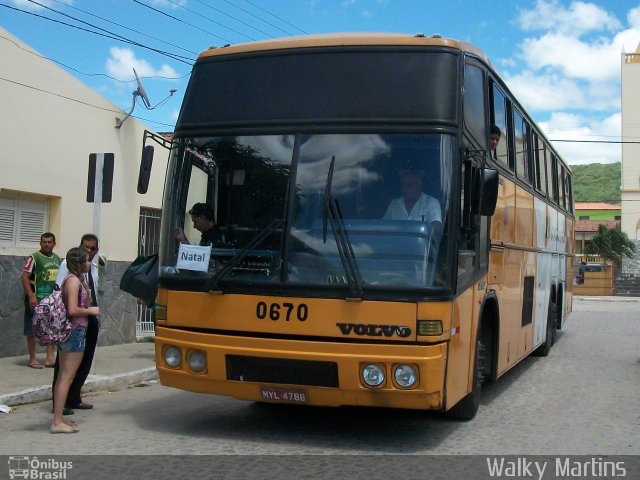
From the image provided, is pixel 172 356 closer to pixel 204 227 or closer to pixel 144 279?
pixel 204 227

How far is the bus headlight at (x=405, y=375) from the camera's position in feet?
19.2

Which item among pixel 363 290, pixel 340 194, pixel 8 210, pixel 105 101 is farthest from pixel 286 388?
pixel 105 101

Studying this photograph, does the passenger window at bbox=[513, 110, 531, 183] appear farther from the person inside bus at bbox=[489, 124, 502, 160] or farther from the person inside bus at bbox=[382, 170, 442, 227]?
the person inside bus at bbox=[382, 170, 442, 227]

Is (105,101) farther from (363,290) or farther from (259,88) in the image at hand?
(363,290)

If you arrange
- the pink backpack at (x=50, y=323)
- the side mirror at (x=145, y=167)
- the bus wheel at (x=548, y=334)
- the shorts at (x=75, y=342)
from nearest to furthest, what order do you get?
the pink backpack at (x=50, y=323)
the shorts at (x=75, y=342)
the side mirror at (x=145, y=167)
the bus wheel at (x=548, y=334)

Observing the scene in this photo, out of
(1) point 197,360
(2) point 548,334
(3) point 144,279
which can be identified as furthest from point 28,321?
(2) point 548,334

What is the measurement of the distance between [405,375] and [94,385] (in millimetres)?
4729

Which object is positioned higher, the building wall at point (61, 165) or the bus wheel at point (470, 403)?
the building wall at point (61, 165)

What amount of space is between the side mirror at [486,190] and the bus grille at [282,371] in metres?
1.76

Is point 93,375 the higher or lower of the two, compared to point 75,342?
lower

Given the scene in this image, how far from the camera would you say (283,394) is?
20.4ft

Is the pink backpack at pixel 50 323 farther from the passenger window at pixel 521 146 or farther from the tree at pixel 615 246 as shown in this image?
the tree at pixel 615 246

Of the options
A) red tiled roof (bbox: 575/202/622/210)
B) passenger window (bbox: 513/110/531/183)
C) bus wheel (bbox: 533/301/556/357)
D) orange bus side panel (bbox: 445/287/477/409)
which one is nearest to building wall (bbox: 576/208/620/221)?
red tiled roof (bbox: 575/202/622/210)

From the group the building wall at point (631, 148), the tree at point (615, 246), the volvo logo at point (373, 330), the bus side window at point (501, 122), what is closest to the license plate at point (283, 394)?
the volvo logo at point (373, 330)
